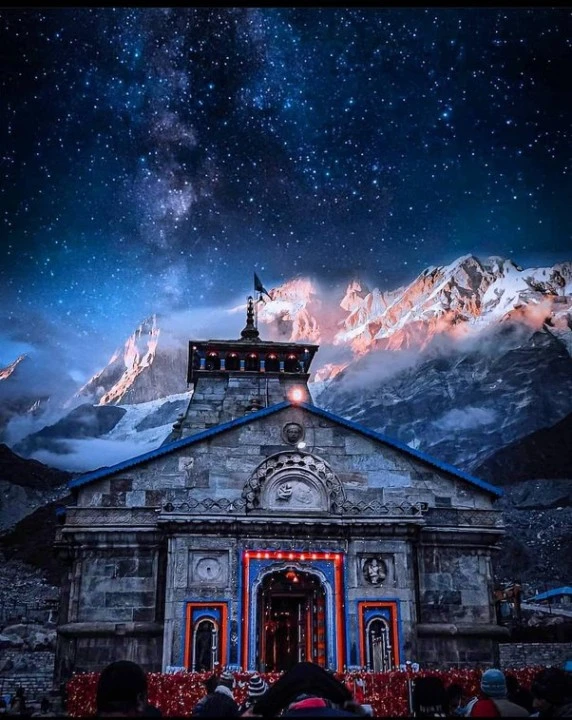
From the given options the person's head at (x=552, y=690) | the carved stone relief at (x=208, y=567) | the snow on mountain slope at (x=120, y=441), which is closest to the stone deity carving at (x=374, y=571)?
the carved stone relief at (x=208, y=567)

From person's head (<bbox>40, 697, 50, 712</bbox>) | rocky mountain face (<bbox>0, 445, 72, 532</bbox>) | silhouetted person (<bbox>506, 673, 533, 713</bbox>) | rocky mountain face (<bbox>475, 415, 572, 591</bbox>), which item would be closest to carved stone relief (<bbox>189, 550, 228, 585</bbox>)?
person's head (<bbox>40, 697, 50, 712</bbox>)

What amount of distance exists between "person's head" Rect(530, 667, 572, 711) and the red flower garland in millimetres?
8013

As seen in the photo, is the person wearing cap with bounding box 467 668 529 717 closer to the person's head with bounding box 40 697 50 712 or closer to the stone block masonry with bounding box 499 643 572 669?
the person's head with bounding box 40 697 50 712

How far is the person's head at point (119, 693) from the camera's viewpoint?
15.3ft

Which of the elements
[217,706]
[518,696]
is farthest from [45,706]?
[217,706]

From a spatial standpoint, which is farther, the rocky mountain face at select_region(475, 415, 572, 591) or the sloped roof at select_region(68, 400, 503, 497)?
the rocky mountain face at select_region(475, 415, 572, 591)

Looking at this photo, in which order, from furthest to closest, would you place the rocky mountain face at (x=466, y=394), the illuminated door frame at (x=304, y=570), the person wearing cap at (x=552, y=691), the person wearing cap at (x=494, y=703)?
the rocky mountain face at (x=466, y=394) → the illuminated door frame at (x=304, y=570) → the person wearing cap at (x=552, y=691) → the person wearing cap at (x=494, y=703)

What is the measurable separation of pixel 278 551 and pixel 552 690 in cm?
1608

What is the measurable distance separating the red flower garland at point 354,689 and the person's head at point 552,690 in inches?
315

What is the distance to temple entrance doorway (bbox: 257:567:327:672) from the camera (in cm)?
2284

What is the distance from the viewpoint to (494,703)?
6824 millimetres

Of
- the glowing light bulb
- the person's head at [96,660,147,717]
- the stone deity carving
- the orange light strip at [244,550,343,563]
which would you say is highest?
the glowing light bulb

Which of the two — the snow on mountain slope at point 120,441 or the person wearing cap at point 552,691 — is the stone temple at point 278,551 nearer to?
the person wearing cap at point 552,691

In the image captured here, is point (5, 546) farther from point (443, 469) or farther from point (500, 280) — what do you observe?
point (500, 280)
